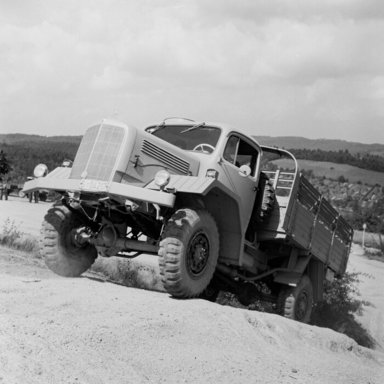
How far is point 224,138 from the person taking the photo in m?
8.74

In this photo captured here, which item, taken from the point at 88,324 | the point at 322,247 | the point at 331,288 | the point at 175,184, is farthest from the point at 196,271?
the point at 331,288

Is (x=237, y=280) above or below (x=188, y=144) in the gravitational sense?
below

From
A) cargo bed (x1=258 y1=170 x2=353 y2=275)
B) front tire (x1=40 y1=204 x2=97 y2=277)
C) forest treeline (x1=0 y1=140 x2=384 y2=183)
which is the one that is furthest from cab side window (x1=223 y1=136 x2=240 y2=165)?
forest treeline (x1=0 y1=140 x2=384 y2=183)

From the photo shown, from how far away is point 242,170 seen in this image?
8.70 meters

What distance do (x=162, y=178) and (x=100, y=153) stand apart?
985 mm

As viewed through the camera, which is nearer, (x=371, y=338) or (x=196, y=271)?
(x=196, y=271)

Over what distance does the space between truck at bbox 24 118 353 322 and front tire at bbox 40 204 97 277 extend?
0.05 ft

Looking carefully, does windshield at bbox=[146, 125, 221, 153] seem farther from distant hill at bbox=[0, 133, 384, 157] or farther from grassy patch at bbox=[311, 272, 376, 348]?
distant hill at bbox=[0, 133, 384, 157]

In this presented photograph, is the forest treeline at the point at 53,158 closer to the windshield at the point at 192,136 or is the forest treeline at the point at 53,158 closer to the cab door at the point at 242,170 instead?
the windshield at the point at 192,136

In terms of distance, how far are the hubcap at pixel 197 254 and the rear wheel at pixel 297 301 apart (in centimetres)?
267

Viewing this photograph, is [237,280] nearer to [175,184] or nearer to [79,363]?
[175,184]

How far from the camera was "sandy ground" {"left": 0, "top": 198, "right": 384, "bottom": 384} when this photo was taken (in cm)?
403

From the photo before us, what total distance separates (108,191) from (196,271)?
4.98ft

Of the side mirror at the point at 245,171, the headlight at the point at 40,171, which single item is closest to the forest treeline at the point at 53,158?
the headlight at the point at 40,171
